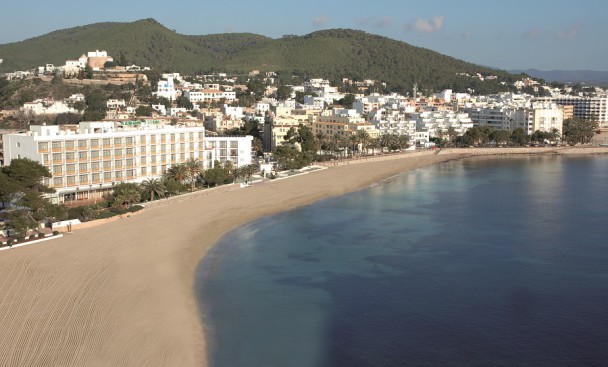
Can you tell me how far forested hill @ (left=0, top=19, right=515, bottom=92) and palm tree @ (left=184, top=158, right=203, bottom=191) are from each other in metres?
68.0

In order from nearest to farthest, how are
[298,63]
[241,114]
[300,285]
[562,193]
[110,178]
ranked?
[300,285] → [110,178] → [562,193] → [241,114] → [298,63]

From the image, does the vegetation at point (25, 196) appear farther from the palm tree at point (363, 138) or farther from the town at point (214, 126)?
the palm tree at point (363, 138)

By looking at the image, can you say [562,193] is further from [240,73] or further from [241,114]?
[240,73]

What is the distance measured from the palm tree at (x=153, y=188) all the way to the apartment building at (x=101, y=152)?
1510 mm

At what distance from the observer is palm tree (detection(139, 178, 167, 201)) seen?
24328 millimetres

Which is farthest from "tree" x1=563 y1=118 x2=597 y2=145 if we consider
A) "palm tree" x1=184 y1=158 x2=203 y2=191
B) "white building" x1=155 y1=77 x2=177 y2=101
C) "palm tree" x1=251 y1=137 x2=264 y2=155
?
"palm tree" x1=184 y1=158 x2=203 y2=191

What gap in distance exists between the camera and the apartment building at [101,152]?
74.6 ft

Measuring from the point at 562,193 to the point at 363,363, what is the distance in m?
21.3

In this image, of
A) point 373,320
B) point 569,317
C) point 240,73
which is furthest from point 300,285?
point 240,73

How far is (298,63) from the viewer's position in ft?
358

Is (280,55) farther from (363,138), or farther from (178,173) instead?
(178,173)

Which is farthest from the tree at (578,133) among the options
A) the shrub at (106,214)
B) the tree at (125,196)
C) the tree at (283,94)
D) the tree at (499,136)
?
the shrub at (106,214)

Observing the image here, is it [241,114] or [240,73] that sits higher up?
[240,73]

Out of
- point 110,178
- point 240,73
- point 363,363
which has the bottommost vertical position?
point 363,363
